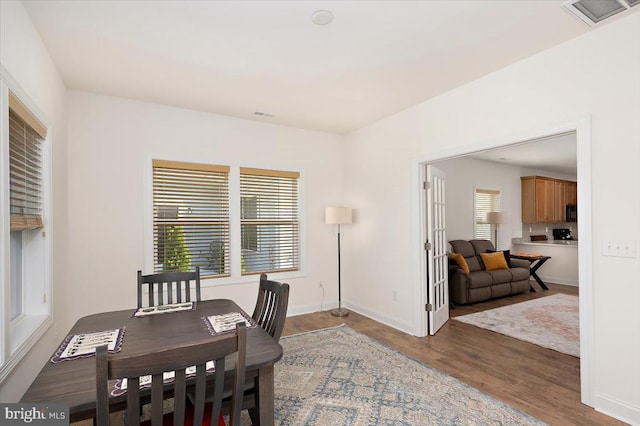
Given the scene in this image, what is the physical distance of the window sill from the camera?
5.86 feet

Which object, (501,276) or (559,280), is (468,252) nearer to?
(501,276)

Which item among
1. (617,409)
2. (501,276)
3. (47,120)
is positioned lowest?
(617,409)

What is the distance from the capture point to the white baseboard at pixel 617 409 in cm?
215

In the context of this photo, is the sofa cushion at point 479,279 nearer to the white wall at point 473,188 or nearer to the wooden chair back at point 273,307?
the white wall at point 473,188

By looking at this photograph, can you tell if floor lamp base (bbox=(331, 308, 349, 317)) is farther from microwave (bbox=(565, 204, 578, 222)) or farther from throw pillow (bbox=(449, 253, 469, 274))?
microwave (bbox=(565, 204, 578, 222))

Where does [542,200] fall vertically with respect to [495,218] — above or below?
above

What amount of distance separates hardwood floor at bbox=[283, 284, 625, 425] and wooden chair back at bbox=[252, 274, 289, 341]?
70.4 inches

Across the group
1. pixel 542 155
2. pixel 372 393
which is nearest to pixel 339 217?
pixel 372 393

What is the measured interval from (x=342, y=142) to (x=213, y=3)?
3350 mm

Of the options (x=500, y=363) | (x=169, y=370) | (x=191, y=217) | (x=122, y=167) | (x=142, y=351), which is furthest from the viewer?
(x=191, y=217)

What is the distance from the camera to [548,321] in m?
4.41

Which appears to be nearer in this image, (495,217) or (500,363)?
(500,363)

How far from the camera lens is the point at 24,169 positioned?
2209 millimetres

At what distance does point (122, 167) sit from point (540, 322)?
5.54m
